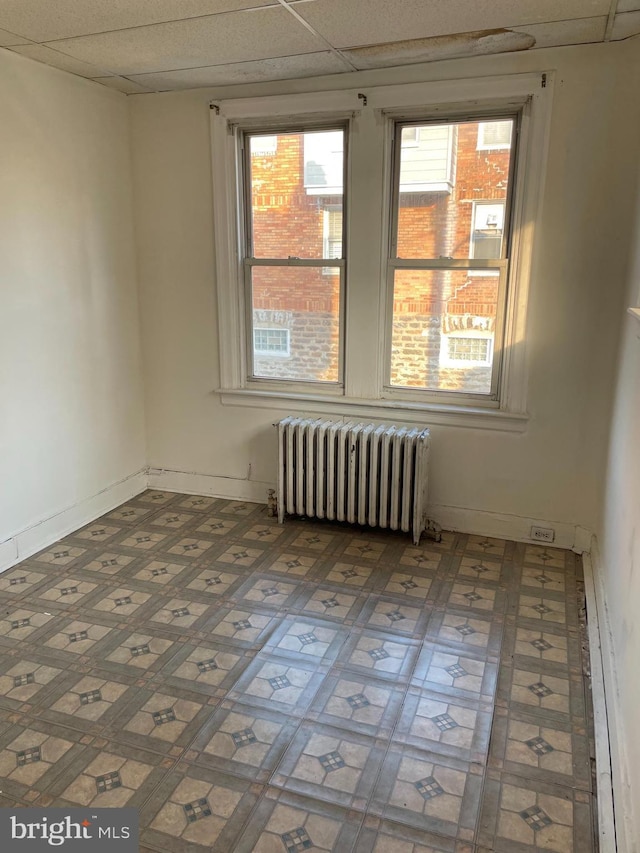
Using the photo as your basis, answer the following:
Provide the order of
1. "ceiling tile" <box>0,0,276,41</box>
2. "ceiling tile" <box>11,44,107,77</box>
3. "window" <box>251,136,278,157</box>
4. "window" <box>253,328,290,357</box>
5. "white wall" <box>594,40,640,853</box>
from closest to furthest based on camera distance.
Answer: "white wall" <box>594,40,640,853</box> → "ceiling tile" <box>0,0,276,41</box> → "ceiling tile" <box>11,44,107,77</box> → "window" <box>251,136,278,157</box> → "window" <box>253,328,290,357</box>

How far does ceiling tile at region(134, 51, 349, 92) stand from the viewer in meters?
3.28

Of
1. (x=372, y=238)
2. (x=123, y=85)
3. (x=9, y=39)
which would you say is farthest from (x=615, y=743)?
(x=123, y=85)

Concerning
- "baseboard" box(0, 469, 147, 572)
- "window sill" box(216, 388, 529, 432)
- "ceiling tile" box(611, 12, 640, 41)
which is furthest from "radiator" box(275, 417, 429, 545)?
"ceiling tile" box(611, 12, 640, 41)

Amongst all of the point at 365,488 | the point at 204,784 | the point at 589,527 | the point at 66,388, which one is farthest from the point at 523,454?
the point at 66,388

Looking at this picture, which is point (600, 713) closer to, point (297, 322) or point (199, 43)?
point (297, 322)

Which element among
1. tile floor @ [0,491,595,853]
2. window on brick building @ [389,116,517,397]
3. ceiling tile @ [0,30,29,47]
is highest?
ceiling tile @ [0,30,29,47]

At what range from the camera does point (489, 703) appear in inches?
93.4

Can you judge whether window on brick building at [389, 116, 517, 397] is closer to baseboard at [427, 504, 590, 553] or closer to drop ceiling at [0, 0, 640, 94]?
drop ceiling at [0, 0, 640, 94]

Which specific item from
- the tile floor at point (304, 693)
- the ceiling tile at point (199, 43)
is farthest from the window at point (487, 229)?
the tile floor at point (304, 693)

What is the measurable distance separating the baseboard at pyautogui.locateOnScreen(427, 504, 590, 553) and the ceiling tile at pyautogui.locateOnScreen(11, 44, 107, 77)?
313 centimetres

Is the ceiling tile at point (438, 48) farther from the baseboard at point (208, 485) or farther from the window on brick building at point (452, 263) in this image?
the baseboard at point (208, 485)

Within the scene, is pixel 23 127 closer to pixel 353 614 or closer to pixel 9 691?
pixel 9 691

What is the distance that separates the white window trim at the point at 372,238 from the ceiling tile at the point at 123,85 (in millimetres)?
482

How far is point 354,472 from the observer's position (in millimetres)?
3738
